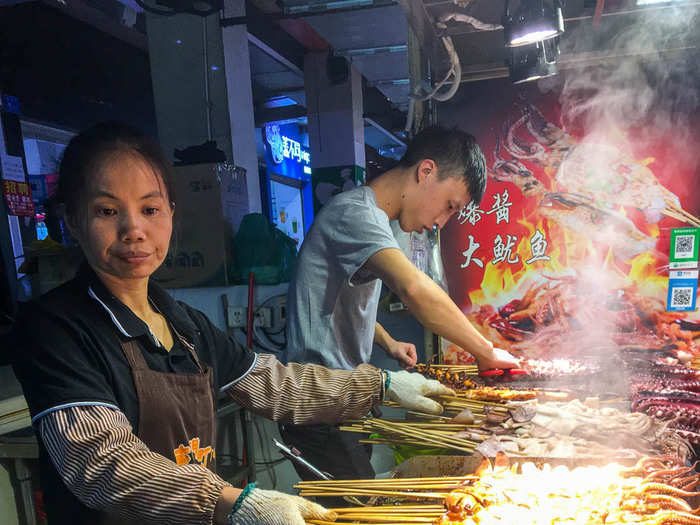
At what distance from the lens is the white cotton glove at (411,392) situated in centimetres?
218

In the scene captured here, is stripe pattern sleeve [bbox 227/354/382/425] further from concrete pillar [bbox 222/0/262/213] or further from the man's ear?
concrete pillar [bbox 222/0/262/213]

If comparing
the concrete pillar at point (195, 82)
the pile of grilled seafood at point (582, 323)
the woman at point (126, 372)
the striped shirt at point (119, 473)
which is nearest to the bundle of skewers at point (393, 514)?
the woman at point (126, 372)

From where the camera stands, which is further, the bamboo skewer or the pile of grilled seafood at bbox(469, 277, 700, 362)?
the pile of grilled seafood at bbox(469, 277, 700, 362)

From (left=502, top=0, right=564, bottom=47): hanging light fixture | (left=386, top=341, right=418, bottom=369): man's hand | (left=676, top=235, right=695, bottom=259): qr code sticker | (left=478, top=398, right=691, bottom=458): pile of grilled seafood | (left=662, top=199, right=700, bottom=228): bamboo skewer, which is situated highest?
(left=502, top=0, right=564, bottom=47): hanging light fixture

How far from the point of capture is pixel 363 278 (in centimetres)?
238

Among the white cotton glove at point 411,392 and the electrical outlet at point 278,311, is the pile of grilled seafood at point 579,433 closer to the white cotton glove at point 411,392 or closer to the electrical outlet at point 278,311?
the white cotton glove at point 411,392

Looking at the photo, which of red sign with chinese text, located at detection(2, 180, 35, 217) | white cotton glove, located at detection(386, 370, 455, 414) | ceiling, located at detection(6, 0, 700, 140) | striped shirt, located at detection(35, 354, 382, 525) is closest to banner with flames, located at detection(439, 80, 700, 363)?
ceiling, located at detection(6, 0, 700, 140)

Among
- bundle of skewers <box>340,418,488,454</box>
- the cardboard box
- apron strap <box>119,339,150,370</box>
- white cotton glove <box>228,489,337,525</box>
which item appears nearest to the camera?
white cotton glove <box>228,489,337,525</box>

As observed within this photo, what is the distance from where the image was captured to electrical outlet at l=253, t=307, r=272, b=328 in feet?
13.1

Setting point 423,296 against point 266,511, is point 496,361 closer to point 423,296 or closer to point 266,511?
point 423,296

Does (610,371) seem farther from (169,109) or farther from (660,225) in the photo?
(169,109)

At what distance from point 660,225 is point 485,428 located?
91.7 inches

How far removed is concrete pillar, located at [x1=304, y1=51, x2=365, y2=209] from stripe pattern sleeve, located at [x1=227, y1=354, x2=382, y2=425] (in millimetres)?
5382

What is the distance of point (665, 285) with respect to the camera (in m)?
3.42
